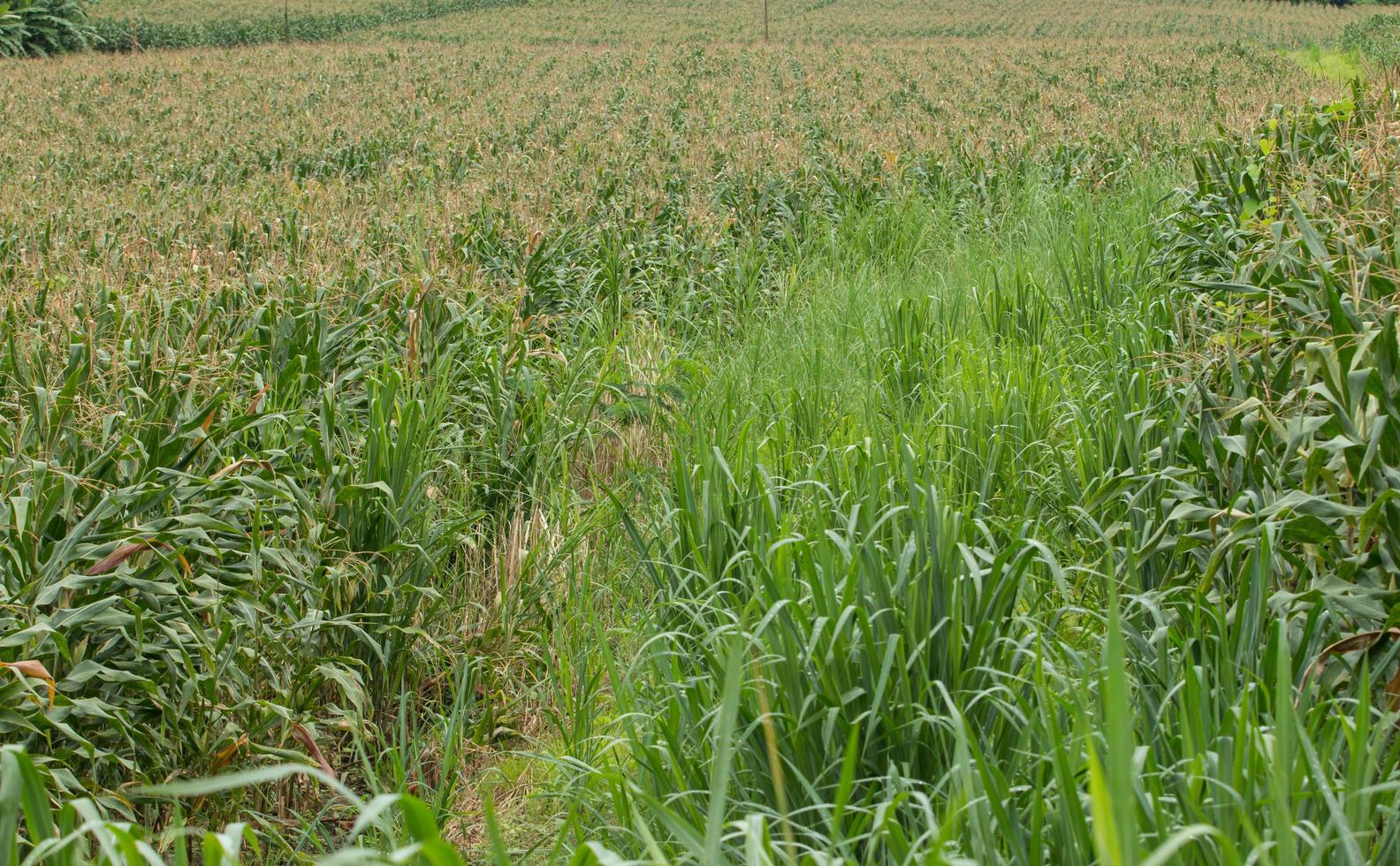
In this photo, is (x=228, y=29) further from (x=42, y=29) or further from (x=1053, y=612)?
(x=1053, y=612)

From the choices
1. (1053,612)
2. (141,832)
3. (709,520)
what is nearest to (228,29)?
(709,520)

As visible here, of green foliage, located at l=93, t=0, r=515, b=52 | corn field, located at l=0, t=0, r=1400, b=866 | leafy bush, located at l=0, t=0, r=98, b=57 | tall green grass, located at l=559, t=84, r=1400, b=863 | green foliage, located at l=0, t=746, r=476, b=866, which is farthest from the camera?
green foliage, located at l=93, t=0, r=515, b=52

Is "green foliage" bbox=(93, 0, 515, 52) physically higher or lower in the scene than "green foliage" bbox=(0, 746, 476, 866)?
higher

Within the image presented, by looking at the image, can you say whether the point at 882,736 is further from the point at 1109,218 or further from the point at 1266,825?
the point at 1109,218

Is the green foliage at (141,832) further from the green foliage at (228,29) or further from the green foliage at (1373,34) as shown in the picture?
the green foliage at (228,29)

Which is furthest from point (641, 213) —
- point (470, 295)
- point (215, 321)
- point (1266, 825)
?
point (1266, 825)

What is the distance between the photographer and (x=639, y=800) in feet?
8.70

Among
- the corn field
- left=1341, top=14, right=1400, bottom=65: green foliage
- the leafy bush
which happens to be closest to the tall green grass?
the corn field

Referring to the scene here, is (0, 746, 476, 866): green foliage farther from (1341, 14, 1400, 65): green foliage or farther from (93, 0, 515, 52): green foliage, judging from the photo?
(93, 0, 515, 52): green foliage

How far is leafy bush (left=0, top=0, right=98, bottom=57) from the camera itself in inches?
1147

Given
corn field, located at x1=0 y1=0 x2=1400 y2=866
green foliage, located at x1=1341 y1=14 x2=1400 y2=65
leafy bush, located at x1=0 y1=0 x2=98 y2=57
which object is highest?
leafy bush, located at x1=0 y1=0 x2=98 y2=57

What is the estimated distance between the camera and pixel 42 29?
3053cm

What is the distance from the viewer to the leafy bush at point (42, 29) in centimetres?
2912

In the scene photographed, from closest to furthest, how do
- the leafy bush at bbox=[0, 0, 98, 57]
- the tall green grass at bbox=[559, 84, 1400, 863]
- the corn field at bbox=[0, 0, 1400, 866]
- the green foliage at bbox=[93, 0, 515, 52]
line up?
the tall green grass at bbox=[559, 84, 1400, 863]
the corn field at bbox=[0, 0, 1400, 866]
the leafy bush at bbox=[0, 0, 98, 57]
the green foliage at bbox=[93, 0, 515, 52]
